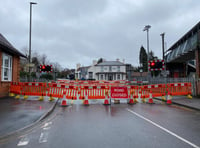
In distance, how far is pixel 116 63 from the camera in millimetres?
52844

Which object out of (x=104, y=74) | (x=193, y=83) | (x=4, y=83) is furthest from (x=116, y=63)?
(x=4, y=83)

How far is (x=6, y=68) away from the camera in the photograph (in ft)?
37.9

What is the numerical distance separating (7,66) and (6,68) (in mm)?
263

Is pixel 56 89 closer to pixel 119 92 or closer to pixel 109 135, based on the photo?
pixel 119 92

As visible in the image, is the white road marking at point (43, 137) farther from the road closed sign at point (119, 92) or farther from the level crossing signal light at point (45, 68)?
the level crossing signal light at point (45, 68)

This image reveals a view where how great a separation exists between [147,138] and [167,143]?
53 centimetres

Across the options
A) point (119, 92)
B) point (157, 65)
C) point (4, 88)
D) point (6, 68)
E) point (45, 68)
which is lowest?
point (119, 92)

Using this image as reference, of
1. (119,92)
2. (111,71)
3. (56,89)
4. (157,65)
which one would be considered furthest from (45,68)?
(111,71)

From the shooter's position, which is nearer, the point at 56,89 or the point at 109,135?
the point at 109,135

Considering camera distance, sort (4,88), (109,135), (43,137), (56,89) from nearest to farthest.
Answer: (43,137) < (109,135) < (56,89) < (4,88)

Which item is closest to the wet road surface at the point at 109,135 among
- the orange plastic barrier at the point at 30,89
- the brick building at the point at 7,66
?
the orange plastic barrier at the point at 30,89

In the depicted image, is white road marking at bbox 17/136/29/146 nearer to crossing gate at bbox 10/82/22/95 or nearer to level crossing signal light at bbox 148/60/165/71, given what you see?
crossing gate at bbox 10/82/22/95

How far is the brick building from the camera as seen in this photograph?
10.7m

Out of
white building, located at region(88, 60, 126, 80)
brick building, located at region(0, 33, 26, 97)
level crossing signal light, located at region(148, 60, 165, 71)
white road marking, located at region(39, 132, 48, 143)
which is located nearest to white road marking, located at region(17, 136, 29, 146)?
white road marking, located at region(39, 132, 48, 143)
